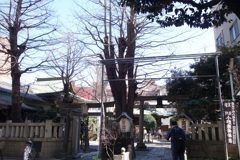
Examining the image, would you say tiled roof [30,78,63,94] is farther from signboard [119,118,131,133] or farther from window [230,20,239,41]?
window [230,20,239,41]

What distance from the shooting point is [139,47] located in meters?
13.0

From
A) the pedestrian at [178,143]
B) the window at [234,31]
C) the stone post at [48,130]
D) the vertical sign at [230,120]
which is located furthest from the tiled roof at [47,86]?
the window at [234,31]

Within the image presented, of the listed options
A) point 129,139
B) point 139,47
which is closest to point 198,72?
point 139,47

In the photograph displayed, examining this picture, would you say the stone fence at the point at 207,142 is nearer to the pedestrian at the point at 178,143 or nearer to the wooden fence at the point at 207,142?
the wooden fence at the point at 207,142

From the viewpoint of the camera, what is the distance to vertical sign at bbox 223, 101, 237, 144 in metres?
8.65

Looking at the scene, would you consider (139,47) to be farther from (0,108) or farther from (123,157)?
(0,108)

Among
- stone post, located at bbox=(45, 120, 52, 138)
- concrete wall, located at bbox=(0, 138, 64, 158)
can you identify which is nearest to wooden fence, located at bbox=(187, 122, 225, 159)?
concrete wall, located at bbox=(0, 138, 64, 158)

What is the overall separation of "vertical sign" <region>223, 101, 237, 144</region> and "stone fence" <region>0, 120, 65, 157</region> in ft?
25.7

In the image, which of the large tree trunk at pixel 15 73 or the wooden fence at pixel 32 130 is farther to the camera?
the large tree trunk at pixel 15 73

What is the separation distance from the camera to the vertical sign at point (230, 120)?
8.65m

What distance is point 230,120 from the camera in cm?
877

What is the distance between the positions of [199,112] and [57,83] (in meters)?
14.1

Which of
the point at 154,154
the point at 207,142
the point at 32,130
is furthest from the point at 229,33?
the point at 32,130

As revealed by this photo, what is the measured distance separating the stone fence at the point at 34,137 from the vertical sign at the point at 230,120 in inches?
308
